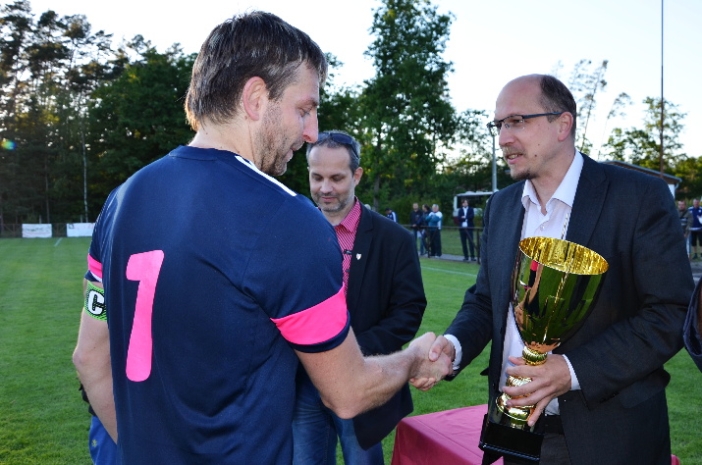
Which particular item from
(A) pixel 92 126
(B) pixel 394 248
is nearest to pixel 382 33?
(A) pixel 92 126

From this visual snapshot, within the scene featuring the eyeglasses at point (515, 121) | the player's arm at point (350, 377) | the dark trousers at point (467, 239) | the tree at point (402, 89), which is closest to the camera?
the player's arm at point (350, 377)

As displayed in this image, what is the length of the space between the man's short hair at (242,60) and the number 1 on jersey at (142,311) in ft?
1.49

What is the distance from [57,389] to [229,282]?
20.4 ft

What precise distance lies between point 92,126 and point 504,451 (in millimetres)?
52315

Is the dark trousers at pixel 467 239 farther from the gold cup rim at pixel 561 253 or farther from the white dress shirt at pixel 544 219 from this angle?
the gold cup rim at pixel 561 253

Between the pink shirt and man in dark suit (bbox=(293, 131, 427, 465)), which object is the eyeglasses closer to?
man in dark suit (bbox=(293, 131, 427, 465))

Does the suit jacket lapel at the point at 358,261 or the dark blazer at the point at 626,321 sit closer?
the dark blazer at the point at 626,321

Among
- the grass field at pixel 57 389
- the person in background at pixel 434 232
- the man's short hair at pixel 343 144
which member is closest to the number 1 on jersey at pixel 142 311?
the man's short hair at pixel 343 144

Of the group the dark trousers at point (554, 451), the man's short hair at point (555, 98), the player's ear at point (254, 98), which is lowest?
the dark trousers at point (554, 451)

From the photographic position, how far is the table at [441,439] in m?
2.81

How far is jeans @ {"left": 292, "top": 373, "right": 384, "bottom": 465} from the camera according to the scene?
308cm

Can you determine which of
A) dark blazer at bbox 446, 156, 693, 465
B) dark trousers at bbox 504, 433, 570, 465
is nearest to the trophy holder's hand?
dark blazer at bbox 446, 156, 693, 465

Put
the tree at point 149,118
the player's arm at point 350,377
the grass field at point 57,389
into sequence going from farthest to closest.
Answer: the tree at point 149,118 → the grass field at point 57,389 → the player's arm at point 350,377

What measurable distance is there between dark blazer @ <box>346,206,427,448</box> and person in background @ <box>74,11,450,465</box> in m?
1.49
